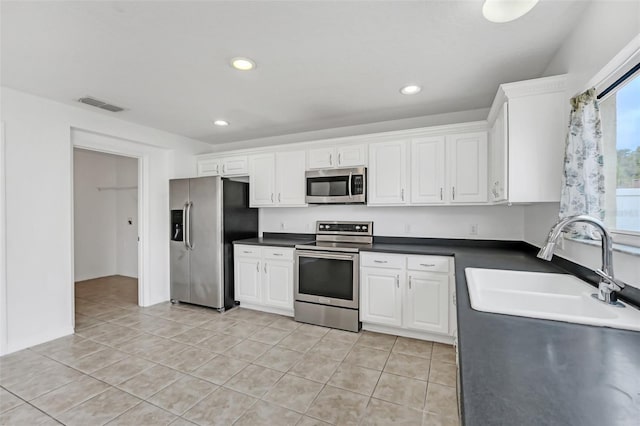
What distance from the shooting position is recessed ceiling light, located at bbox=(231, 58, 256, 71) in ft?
7.13

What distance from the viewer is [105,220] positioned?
5832mm

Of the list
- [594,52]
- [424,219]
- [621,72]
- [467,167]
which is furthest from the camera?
[424,219]

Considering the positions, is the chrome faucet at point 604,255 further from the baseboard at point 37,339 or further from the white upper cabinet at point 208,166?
the baseboard at point 37,339

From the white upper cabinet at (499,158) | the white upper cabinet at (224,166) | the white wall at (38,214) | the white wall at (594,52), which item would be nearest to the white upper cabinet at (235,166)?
the white upper cabinet at (224,166)

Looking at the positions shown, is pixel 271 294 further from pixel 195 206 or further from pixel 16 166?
pixel 16 166

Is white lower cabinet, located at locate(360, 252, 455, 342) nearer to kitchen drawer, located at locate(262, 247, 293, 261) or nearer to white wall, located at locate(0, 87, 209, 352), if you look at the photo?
kitchen drawer, located at locate(262, 247, 293, 261)

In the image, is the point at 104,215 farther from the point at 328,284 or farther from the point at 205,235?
the point at 328,284

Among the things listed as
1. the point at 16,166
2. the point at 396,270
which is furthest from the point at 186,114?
the point at 396,270

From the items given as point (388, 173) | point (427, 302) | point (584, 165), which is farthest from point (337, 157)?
point (584, 165)

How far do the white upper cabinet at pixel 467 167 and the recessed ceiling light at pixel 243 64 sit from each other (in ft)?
6.76

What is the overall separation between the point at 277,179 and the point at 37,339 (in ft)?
9.83

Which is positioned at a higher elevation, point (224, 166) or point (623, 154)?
point (224, 166)

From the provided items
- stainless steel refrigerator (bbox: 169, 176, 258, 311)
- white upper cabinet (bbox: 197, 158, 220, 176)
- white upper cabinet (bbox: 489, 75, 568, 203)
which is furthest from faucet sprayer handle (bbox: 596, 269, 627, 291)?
white upper cabinet (bbox: 197, 158, 220, 176)

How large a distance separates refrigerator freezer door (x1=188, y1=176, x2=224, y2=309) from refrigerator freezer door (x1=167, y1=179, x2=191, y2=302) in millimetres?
100
